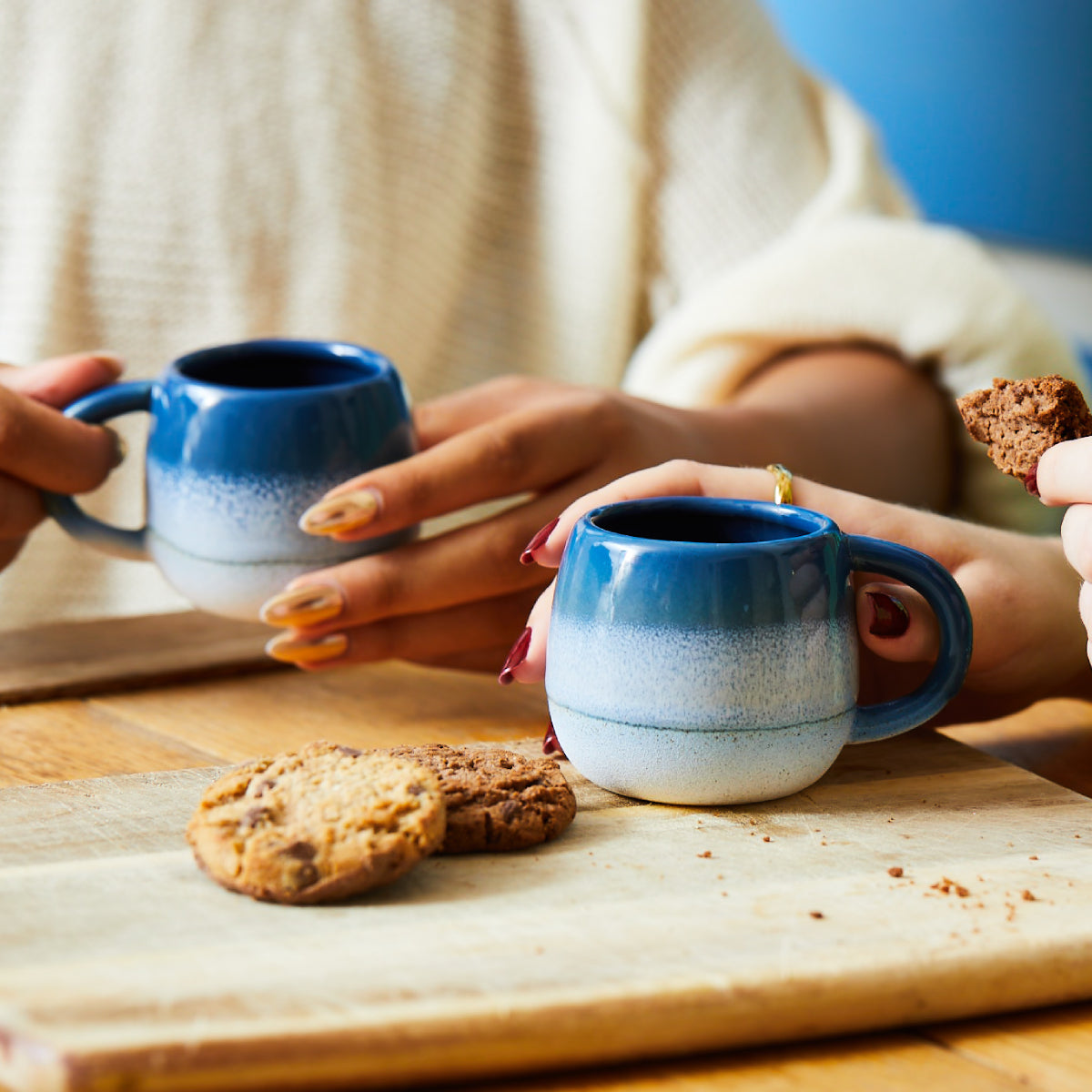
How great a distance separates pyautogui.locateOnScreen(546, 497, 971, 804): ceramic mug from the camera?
1.97ft

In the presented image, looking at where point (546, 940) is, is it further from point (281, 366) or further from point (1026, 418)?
point (281, 366)

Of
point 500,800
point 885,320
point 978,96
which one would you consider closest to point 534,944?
point 500,800

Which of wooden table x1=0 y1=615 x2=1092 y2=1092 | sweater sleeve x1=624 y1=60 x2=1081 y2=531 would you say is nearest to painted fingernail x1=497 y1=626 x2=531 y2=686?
wooden table x1=0 y1=615 x2=1092 y2=1092

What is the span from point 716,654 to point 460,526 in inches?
13.3

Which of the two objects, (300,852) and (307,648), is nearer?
(300,852)

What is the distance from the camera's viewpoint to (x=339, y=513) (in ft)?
2.67

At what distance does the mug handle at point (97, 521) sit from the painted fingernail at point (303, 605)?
118mm

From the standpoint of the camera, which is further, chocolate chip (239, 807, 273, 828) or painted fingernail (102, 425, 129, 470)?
painted fingernail (102, 425, 129, 470)

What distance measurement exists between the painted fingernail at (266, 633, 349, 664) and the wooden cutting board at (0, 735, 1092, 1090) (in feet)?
0.67

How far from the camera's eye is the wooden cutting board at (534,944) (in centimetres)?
43

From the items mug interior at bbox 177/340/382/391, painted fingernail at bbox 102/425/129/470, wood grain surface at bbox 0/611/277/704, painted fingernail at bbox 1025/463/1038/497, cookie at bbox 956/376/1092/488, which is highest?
cookie at bbox 956/376/1092/488

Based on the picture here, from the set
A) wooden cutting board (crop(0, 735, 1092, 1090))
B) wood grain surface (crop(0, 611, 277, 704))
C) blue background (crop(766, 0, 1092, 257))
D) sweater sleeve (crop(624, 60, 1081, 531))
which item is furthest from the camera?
blue background (crop(766, 0, 1092, 257))

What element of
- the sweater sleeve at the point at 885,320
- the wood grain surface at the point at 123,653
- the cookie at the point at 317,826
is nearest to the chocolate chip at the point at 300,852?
the cookie at the point at 317,826

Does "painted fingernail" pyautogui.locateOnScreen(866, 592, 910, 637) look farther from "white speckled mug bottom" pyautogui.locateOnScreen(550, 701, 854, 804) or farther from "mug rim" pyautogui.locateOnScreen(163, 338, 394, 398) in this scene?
"mug rim" pyautogui.locateOnScreen(163, 338, 394, 398)
